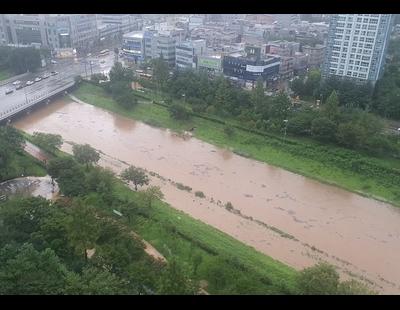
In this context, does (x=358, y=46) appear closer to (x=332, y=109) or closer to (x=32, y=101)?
(x=332, y=109)

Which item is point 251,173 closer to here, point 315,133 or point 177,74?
point 315,133

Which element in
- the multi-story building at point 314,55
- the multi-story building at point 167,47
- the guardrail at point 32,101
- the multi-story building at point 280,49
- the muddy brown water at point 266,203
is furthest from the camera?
the multi-story building at point 314,55

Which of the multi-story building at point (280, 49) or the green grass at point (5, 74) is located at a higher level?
the multi-story building at point (280, 49)

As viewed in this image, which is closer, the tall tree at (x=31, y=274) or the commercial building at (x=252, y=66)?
the tall tree at (x=31, y=274)

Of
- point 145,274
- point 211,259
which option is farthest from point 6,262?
point 211,259

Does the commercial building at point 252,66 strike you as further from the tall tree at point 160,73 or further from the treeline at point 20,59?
the treeline at point 20,59

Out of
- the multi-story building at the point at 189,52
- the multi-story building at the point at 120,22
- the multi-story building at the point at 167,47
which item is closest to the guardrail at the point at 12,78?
the multi-story building at the point at 167,47

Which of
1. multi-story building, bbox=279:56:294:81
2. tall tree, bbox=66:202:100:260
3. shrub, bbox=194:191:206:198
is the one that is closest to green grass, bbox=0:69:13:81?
multi-story building, bbox=279:56:294:81

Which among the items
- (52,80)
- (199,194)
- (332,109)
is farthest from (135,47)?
(199,194)
